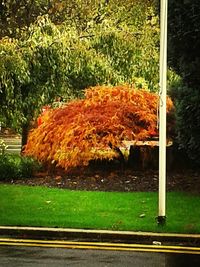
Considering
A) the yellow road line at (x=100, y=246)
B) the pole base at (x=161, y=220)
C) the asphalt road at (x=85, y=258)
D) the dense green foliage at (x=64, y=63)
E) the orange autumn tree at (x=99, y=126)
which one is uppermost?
the dense green foliage at (x=64, y=63)

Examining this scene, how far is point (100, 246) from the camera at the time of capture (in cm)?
801

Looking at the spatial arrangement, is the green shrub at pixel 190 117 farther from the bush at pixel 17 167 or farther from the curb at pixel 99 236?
the bush at pixel 17 167

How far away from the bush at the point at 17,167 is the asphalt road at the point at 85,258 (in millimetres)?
6060

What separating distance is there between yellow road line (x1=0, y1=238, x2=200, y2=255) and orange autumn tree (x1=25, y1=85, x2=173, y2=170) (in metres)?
5.47

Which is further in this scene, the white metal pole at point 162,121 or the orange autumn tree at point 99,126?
the orange autumn tree at point 99,126

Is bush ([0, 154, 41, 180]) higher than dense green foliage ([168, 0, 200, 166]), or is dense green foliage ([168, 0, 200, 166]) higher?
dense green foliage ([168, 0, 200, 166])

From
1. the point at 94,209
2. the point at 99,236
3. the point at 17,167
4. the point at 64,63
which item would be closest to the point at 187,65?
the point at 94,209


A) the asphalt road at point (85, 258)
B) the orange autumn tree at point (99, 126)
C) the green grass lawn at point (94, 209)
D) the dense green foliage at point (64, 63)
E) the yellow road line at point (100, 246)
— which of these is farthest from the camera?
the dense green foliage at point (64, 63)

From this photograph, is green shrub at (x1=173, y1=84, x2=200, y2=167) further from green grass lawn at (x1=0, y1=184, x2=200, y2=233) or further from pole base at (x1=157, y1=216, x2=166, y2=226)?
pole base at (x1=157, y1=216, x2=166, y2=226)

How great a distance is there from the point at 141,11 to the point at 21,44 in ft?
23.4

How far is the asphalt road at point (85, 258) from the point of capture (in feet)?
22.7

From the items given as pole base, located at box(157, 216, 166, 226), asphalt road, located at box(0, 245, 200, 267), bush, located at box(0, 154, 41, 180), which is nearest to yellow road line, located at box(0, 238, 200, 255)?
asphalt road, located at box(0, 245, 200, 267)

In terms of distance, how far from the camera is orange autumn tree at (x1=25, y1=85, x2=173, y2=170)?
1359 centimetres

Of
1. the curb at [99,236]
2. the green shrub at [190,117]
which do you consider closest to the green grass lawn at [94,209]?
the curb at [99,236]
